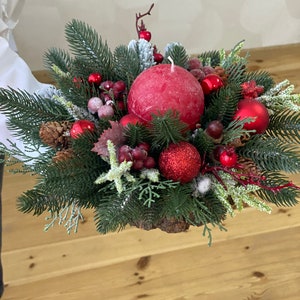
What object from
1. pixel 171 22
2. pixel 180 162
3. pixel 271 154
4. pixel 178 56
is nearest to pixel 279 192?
pixel 271 154

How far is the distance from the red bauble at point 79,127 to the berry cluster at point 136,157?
0.22ft

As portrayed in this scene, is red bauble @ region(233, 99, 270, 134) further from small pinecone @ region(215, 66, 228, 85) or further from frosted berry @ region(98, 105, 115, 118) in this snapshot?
frosted berry @ region(98, 105, 115, 118)

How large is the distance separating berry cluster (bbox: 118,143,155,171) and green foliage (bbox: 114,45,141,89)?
151 mm

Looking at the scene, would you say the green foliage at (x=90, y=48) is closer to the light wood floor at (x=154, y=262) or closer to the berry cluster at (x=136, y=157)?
the berry cluster at (x=136, y=157)

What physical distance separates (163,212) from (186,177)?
0.06 meters

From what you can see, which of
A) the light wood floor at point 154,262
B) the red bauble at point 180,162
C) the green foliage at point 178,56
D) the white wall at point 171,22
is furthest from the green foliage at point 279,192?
the white wall at point 171,22

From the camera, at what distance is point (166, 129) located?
0.55 m

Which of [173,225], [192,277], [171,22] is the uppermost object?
[173,225]

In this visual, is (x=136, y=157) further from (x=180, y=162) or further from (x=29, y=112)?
(x=29, y=112)

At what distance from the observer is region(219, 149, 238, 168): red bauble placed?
58cm

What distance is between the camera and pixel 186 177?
1.96 feet

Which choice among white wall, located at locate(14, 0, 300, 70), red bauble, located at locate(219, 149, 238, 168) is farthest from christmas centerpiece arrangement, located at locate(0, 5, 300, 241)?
white wall, located at locate(14, 0, 300, 70)

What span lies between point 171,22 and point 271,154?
122 cm

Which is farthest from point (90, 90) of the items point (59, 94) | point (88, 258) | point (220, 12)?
point (220, 12)
